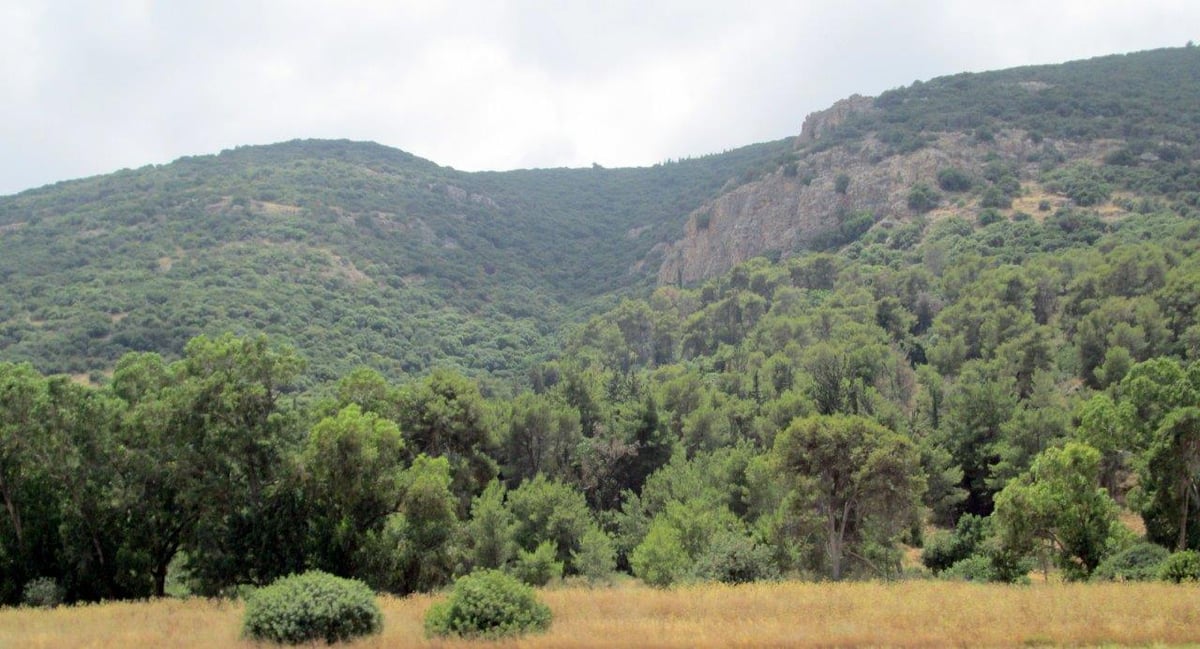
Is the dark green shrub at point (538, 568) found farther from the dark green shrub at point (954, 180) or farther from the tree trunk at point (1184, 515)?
the dark green shrub at point (954, 180)

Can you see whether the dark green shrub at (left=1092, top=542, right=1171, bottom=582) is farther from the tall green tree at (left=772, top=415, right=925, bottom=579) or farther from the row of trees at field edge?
the tall green tree at (left=772, top=415, right=925, bottom=579)

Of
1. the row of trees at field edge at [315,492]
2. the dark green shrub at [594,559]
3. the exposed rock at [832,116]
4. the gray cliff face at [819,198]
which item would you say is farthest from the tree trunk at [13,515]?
the exposed rock at [832,116]

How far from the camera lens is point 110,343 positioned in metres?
67.7

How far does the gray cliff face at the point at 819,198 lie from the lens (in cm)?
10862

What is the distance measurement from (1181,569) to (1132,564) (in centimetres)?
436

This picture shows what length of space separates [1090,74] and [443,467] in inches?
5872

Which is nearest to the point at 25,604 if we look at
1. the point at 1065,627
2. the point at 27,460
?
the point at 27,460

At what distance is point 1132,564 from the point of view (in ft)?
68.6

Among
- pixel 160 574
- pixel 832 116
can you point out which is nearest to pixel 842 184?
pixel 832 116

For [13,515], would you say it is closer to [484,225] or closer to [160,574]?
[160,574]

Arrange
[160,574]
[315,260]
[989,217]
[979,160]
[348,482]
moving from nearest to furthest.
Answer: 1. [348,482]
2. [160,574]
3. [989,217]
4. [315,260]
5. [979,160]

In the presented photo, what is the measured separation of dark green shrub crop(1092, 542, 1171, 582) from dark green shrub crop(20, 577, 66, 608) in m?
26.8

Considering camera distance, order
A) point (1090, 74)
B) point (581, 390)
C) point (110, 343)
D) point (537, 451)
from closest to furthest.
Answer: point (537, 451)
point (581, 390)
point (110, 343)
point (1090, 74)

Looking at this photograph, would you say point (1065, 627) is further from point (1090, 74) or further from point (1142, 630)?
point (1090, 74)
